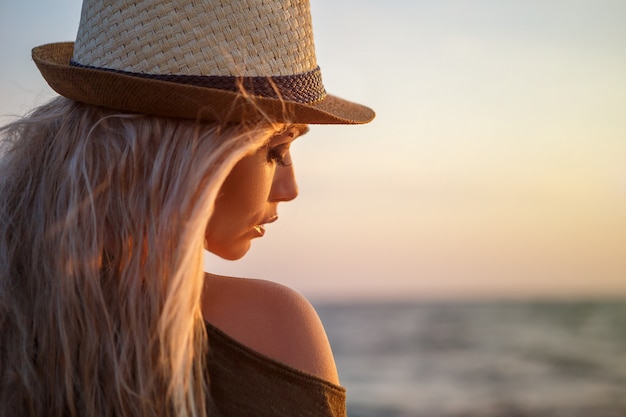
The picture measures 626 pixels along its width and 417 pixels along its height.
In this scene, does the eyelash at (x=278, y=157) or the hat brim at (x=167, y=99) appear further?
the eyelash at (x=278, y=157)

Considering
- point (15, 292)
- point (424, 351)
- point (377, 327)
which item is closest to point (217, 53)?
point (15, 292)

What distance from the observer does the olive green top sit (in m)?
1.52

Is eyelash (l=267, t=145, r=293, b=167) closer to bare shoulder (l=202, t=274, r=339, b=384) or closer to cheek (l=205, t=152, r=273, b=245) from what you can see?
cheek (l=205, t=152, r=273, b=245)

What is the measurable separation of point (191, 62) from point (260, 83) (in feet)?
0.50

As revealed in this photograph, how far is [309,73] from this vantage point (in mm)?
1760

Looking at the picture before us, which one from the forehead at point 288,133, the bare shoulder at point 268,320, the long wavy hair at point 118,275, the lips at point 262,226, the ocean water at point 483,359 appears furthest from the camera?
the ocean water at point 483,359

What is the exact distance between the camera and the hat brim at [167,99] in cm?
151

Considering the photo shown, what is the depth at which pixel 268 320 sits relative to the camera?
1.58m

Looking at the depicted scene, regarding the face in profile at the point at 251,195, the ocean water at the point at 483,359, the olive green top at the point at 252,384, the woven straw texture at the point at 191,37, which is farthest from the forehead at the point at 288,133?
the ocean water at the point at 483,359

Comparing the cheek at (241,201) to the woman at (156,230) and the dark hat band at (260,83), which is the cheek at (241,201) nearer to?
the woman at (156,230)

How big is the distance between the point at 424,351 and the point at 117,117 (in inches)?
658

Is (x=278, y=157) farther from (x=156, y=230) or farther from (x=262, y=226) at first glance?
(x=156, y=230)

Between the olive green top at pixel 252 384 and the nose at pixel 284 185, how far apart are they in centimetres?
39

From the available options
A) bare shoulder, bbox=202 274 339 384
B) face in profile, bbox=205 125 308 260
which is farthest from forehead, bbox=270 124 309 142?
bare shoulder, bbox=202 274 339 384
